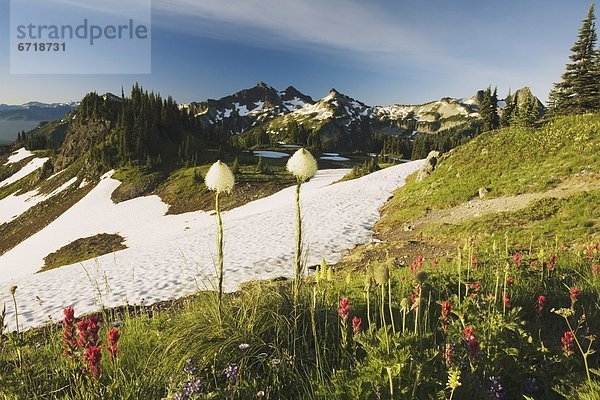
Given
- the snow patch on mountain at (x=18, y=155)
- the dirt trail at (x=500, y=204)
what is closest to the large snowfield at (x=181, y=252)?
the dirt trail at (x=500, y=204)

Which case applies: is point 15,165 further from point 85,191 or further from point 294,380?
point 294,380

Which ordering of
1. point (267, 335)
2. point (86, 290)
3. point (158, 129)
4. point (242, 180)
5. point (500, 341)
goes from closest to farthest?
point (500, 341)
point (267, 335)
point (86, 290)
point (242, 180)
point (158, 129)

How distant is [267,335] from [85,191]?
247 ft

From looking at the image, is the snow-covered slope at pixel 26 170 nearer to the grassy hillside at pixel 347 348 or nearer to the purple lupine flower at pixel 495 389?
the grassy hillside at pixel 347 348

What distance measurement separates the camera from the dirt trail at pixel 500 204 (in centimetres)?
1709

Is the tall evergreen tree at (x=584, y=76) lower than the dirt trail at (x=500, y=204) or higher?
higher

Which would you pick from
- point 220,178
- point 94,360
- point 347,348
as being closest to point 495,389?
point 347,348

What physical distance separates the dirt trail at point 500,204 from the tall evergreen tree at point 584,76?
30488 mm

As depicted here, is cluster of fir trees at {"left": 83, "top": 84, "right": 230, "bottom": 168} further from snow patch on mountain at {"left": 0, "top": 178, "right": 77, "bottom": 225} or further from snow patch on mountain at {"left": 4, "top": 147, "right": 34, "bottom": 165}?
snow patch on mountain at {"left": 4, "top": 147, "right": 34, "bottom": 165}

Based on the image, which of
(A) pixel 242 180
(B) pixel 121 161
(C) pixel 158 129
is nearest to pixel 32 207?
(B) pixel 121 161

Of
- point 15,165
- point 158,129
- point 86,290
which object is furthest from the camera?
point 15,165

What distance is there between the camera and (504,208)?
1775 cm

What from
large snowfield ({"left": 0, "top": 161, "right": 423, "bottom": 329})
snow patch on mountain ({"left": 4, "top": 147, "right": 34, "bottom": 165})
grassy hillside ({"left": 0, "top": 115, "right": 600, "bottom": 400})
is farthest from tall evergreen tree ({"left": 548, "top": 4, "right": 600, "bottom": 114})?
snow patch on mountain ({"left": 4, "top": 147, "right": 34, "bottom": 165})

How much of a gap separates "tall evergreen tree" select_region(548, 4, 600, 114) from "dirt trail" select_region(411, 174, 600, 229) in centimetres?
3049
